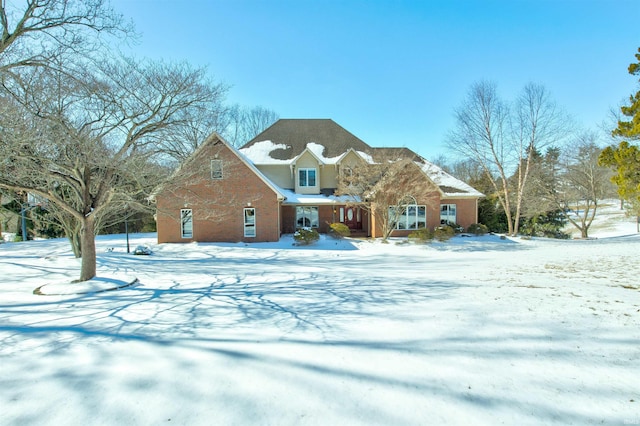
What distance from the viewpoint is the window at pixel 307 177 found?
2433cm

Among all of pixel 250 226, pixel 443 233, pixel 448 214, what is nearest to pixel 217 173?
pixel 250 226

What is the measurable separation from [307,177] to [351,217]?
467cm

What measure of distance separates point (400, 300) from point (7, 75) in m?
10.2

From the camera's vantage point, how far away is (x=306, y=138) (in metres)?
27.5

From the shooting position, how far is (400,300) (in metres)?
6.29

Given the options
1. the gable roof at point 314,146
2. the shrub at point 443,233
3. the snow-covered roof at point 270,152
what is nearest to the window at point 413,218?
the shrub at point 443,233

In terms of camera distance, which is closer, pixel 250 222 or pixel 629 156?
pixel 629 156

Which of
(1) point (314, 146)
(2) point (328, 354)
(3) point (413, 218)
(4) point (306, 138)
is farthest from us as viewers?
(4) point (306, 138)

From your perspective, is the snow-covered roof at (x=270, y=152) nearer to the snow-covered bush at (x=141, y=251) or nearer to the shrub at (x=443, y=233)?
the shrub at (x=443, y=233)

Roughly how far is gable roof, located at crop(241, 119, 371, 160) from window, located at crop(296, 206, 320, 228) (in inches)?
195

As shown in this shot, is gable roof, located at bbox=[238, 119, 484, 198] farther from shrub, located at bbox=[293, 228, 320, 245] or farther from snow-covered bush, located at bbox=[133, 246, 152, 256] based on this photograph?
snow-covered bush, located at bbox=[133, 246, 152, 256]

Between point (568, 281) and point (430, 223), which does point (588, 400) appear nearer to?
point (568, 281)

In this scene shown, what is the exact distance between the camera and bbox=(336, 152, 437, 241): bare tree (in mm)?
19188

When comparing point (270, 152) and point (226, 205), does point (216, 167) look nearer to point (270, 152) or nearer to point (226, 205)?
point (226, 205)
